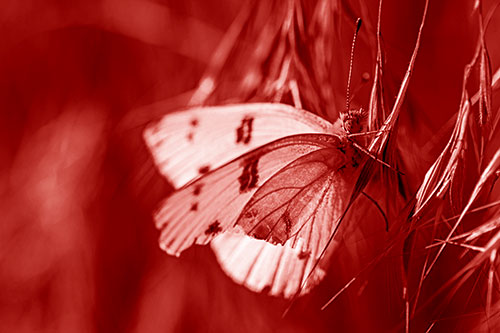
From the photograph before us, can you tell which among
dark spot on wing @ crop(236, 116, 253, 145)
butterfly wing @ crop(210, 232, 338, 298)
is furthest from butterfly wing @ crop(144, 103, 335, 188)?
butterfly wing @ crop(210, 232, 338, 298)

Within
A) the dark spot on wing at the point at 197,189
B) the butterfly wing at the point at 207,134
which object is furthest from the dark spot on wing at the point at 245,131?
the dark spot on wing at the point at 197,189

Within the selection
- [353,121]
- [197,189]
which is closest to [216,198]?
[197,189]

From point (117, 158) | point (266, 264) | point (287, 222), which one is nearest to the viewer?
point (287, 222)

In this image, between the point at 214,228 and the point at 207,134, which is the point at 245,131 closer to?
the point at 207,134

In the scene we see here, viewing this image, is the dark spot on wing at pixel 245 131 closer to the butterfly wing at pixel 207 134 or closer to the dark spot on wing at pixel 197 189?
the butterfly wing at pixel 207 134

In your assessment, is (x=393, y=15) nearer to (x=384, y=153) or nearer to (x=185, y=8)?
(x=185, y=8)

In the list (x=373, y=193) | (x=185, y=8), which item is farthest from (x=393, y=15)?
(x=373, y=193)

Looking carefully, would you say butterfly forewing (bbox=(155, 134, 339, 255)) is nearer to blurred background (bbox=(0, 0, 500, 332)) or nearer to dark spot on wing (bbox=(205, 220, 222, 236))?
dark spot on wing (bbox=(205, 220, 222, 236))
